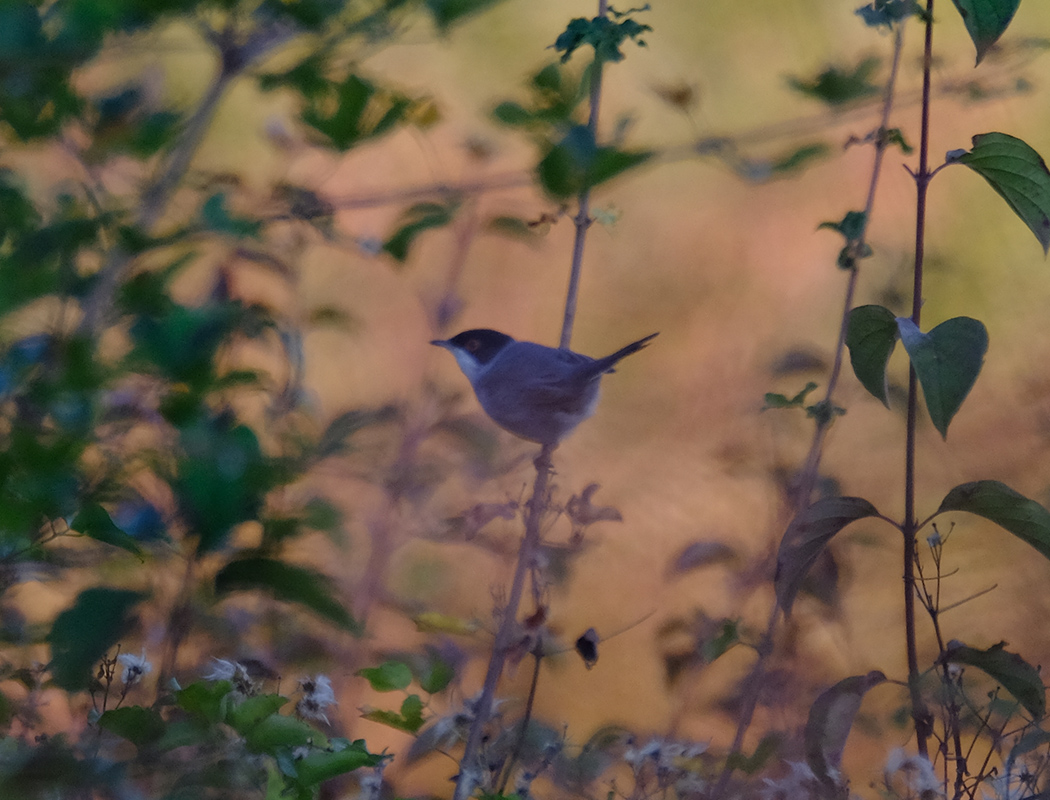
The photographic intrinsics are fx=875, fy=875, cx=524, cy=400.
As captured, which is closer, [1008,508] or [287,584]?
[287,584]

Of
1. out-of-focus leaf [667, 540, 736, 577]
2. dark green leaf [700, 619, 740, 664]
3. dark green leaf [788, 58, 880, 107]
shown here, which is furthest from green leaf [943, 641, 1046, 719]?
dark green leaf [788, 58, 880, 107]

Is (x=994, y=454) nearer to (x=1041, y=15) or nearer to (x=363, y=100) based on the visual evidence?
(x=1041, y=15)

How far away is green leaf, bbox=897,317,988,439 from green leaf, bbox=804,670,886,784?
0.24 metres

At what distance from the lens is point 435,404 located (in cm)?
125

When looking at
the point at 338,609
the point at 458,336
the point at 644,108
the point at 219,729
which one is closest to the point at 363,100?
the point at 338,609

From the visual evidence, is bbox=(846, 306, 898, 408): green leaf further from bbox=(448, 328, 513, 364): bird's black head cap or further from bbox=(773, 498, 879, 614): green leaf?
bbox=(448, 328, 513, 364): bird's black head cap

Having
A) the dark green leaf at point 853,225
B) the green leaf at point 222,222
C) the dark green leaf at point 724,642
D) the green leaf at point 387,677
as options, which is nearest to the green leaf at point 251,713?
the green leaf at point 387,677

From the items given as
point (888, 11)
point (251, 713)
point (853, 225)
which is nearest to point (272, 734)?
point (251, 713)

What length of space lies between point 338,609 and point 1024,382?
1.17m

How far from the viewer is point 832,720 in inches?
26.5

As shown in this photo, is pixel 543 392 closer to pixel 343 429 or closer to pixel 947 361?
pixel 343 429

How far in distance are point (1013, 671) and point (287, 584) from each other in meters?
0.54

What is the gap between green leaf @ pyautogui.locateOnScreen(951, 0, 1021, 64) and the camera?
23.0 inches

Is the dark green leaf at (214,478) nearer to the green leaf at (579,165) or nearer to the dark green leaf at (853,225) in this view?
the green leaf at (579,165)
